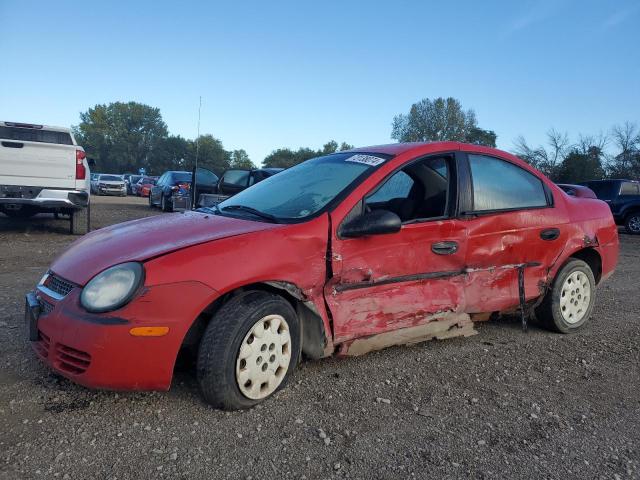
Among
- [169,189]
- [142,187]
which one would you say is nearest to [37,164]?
[169,189]

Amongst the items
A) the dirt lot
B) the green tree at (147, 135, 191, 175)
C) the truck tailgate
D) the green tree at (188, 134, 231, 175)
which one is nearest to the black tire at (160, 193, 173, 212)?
the truck tailgate

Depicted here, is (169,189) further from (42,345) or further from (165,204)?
(42,345)

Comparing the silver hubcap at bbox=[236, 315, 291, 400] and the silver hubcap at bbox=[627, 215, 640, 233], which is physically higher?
the silver hubcap at bbox=[627, 215, 640, 233]

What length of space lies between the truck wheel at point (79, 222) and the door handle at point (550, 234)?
8270 millimetres

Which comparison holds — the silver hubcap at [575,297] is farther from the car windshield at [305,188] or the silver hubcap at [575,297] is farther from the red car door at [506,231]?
the car windshield at [305,188]

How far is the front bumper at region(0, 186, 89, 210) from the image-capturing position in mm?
8320

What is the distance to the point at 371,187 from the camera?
329cm

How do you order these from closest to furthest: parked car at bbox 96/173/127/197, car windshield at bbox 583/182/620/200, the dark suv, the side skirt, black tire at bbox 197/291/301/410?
black tire at bbox 197/291/301/410 → the side skirt → the dark suv → car windshield at bbox 583/182/620/200 → parked car at bbox 96/173/127/197

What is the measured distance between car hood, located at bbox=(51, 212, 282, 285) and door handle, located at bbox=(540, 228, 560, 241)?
231 centimetres

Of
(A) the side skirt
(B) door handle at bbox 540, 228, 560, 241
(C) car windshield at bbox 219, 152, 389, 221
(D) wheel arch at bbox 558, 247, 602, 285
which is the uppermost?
(C) car windshield at bbox 219, 152, 389, 221

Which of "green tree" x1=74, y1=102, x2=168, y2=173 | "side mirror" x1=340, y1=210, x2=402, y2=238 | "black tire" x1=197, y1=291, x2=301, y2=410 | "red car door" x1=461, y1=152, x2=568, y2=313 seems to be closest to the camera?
"black tire" x1=197, y1=291, x2=301, y2=410

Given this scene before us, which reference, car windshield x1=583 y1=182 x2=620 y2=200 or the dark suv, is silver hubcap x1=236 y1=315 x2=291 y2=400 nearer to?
the dark suv

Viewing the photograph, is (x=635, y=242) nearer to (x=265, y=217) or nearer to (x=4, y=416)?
(x=265, y=217)

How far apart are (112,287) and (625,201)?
17.5 metres
